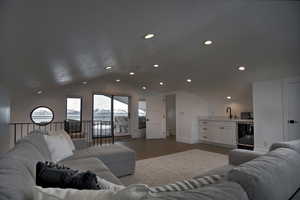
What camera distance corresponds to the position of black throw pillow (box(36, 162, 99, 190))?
0.92 metres

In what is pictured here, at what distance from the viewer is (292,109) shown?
407cm

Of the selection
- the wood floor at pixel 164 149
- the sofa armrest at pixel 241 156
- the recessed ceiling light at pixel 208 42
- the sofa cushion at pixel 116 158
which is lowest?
the wood floor at pixel 164 149

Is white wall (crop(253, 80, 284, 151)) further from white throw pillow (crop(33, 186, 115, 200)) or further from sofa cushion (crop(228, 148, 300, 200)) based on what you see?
white throw pillow (crop(33, 186, 115, 200))

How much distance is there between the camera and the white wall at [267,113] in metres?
4.29

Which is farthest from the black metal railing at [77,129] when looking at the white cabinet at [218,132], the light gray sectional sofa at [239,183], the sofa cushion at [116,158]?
the light gray sectional sofa at [239,183]

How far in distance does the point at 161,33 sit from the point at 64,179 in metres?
2.16

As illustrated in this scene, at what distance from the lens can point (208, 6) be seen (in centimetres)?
188

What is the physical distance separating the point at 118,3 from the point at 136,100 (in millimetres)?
6926

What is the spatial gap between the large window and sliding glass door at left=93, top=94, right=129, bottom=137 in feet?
2.18

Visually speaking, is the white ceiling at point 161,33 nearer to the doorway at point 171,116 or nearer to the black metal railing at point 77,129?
the black metal railing at point 77,129

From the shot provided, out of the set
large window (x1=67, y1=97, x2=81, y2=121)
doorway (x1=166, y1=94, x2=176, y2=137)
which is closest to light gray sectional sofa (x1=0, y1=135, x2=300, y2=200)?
large window (x1=67, y1=97, x2=81, y2=121)

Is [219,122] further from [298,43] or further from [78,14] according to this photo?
[78,14]

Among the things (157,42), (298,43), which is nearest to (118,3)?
(157,42)

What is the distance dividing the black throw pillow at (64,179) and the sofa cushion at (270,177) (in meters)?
0.80
